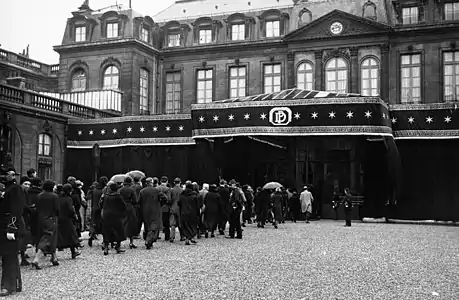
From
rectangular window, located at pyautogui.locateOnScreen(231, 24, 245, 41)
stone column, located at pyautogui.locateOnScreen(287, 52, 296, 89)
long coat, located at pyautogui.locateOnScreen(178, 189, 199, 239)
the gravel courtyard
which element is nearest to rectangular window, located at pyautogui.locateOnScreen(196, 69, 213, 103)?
rectangular window, located at pyautogui.locateOnScreen(231, 24, 245, 41)

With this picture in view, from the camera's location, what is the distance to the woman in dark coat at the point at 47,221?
1203cm

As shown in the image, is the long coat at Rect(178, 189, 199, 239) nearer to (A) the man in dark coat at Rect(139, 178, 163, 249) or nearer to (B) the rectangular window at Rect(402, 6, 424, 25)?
(A) the man in dark coat at Rect(139, 178, 163, 249)

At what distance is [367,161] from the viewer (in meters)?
27.7

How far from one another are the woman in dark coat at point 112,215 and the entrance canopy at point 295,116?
1301 centimetres

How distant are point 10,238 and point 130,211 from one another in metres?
6.82

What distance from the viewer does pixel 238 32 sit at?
128ft

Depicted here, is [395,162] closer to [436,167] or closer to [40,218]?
[436,167]

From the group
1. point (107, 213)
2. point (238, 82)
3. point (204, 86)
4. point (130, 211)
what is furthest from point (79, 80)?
point (107, 213)

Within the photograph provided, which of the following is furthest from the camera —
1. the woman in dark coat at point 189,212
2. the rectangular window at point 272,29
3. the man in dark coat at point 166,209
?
the rectangular window at point 272,29

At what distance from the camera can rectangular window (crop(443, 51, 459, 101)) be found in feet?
112

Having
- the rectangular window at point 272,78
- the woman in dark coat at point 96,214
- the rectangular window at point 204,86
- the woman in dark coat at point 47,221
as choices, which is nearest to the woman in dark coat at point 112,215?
the woman in dark coat at point 47,221

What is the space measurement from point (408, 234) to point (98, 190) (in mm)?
10313

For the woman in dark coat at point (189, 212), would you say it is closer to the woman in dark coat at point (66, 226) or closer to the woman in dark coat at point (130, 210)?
the woman in dark coat at point (130, 210)

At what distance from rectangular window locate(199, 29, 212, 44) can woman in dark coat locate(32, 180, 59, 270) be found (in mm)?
28409
